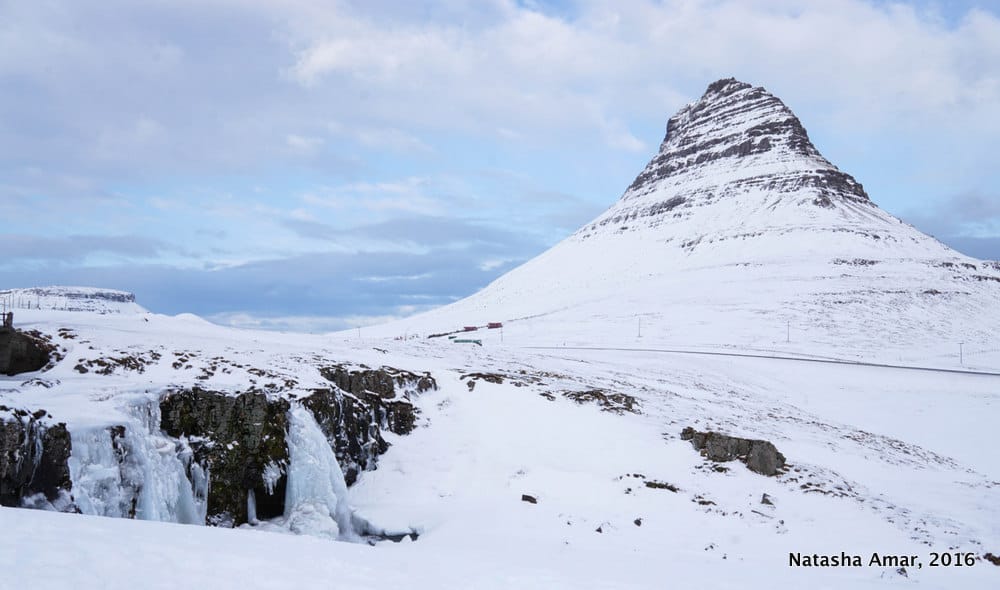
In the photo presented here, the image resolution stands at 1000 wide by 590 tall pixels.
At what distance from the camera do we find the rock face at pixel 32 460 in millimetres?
11156

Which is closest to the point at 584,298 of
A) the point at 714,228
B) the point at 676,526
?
the point at 714,228

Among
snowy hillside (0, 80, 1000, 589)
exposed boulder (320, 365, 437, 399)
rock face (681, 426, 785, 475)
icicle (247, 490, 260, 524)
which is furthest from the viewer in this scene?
exposed boulder (320, 365, 437, 399)

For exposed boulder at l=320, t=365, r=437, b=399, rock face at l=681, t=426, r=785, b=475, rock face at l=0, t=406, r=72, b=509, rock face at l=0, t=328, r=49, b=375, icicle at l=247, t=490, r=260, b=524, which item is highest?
rock face at l=0, t=328, r=49, b=375

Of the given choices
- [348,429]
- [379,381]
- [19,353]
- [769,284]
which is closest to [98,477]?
[19,353]

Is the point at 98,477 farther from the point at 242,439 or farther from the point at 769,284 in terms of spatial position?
the point at 769,284

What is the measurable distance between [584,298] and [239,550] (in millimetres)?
123357

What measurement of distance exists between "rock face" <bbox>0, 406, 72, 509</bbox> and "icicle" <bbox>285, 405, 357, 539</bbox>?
16.6 feet

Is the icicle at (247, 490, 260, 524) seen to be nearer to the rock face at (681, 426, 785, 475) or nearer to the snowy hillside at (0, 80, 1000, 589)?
the snowy hillside at (0, 80, 1000, 589)

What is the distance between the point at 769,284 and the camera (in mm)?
116625

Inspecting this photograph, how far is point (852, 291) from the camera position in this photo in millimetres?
106312

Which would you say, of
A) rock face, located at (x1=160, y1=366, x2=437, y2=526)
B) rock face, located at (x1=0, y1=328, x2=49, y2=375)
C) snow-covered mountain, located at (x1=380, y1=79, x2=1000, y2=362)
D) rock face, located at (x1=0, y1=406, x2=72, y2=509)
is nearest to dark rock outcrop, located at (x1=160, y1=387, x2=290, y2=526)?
rock face, located at (x1=160, y1=366, x2=437, y2=526)

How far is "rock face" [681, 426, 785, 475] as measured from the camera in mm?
20938

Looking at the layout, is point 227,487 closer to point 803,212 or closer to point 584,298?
point 584,298

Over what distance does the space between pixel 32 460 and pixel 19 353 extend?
6.37m
